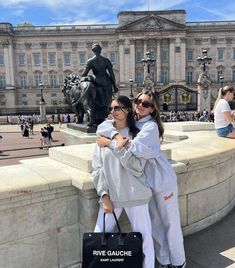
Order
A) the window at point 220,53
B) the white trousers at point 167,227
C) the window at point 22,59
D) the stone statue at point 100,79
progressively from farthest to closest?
1. the window at point 220,53
2. the window at point 22,59
3. the stone statue at point 100,79
4. the white trousers at point 167,227

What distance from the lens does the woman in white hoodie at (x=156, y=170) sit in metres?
2.66

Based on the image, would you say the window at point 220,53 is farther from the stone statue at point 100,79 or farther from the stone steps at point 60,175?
the stone steps at point 60,175

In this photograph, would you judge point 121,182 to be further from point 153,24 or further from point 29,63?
point 29,63

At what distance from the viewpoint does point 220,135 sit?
6.32 meters

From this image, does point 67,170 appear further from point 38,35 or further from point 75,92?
point 38,35

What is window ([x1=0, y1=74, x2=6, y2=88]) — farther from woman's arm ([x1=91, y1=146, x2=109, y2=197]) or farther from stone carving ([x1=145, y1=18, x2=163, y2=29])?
woman's arm ([x1=91, y1=146, x2=109, y2=197])

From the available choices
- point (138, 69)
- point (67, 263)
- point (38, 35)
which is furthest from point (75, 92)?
point (38, 35)

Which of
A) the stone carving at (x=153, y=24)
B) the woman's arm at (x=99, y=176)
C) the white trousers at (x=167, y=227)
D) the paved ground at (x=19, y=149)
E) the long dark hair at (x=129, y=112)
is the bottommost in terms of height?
the paved ground at (x=19, y=149)

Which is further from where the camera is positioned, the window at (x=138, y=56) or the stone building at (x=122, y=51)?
the window at (x=138, y=56)

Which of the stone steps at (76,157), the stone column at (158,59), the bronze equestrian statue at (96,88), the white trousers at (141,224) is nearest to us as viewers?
the white trousers at (141,224)

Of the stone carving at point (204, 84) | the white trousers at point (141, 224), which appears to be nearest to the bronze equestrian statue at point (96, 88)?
the white trousers at point (141, 224)

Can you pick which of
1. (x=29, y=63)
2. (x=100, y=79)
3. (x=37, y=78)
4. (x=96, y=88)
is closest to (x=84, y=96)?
(x=96, y=88)

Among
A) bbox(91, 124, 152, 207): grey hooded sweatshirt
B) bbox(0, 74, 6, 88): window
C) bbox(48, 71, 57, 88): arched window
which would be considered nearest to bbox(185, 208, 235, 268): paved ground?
bbox(91, 124, 152, 207): grey hooded sweatshirt

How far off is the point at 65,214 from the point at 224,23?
253 ft
